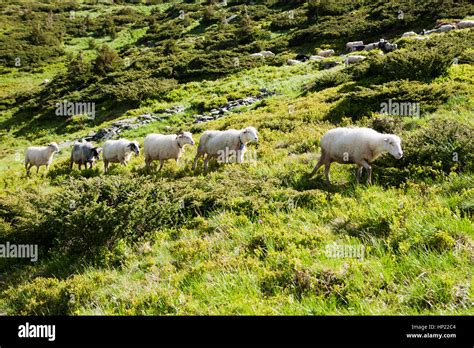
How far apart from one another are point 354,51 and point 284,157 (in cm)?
2440

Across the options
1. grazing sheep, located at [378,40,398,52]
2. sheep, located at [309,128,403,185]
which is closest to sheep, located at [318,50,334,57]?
grazing sheep, located at [378,40,398,52]

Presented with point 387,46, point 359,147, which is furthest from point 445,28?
point 359,147

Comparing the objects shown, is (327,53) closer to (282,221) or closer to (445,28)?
(445,28)

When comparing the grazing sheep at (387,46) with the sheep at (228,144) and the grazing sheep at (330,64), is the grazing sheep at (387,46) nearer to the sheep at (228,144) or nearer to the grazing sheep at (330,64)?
the grazing sheep at (330,64)

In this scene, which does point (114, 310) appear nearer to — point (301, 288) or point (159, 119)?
point (301, 288)

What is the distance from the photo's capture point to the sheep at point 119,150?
49.6 ft

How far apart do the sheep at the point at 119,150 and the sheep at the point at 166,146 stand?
1201 millimetres

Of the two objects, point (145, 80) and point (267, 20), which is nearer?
point (145, 80)

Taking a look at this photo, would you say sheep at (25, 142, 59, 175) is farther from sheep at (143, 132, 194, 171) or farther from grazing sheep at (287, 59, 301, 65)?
grazing sheep at (287, 59, 301, 65)

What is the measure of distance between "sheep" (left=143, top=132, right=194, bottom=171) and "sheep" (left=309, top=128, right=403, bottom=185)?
5.86 m

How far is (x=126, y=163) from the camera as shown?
15.5 metres

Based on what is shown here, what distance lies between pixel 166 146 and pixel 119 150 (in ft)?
8.96

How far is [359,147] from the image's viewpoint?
8.88 meters
